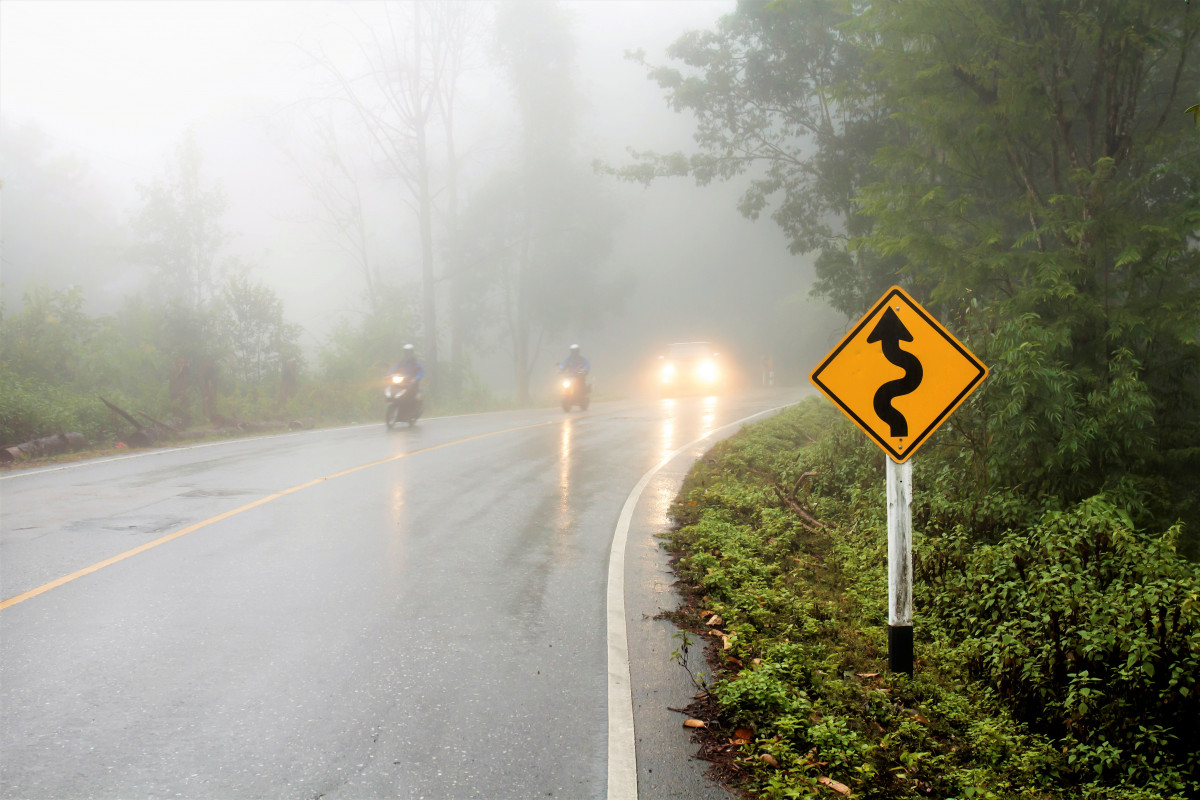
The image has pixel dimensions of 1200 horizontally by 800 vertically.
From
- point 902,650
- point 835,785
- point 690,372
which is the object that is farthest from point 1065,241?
point 690,372

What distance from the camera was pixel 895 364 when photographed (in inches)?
193

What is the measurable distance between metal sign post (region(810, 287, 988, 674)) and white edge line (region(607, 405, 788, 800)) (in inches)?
61.8

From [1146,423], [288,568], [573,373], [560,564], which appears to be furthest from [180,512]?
[573,373]

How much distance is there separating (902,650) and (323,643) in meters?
3.47

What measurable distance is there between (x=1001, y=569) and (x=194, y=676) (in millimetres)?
5248

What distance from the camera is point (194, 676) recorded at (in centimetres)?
464

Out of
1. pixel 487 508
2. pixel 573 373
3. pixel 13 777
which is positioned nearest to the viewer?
pixel 13 777

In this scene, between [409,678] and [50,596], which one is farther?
[50,596]

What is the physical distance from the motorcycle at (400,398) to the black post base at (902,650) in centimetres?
1570

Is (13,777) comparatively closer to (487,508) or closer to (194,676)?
(194,676)

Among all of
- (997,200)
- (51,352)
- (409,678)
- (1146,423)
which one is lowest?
(409,678)

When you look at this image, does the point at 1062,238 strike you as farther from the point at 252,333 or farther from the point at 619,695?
the point at 252,333

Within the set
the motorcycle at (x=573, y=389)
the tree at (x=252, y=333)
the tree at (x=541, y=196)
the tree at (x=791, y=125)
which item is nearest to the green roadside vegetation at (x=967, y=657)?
the tree at (x=791, y=125)

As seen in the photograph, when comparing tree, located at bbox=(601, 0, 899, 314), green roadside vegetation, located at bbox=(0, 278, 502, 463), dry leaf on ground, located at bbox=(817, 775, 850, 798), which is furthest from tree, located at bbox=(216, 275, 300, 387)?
dry leaf on ground, located at bbox=(817, 775, 850, 798)
